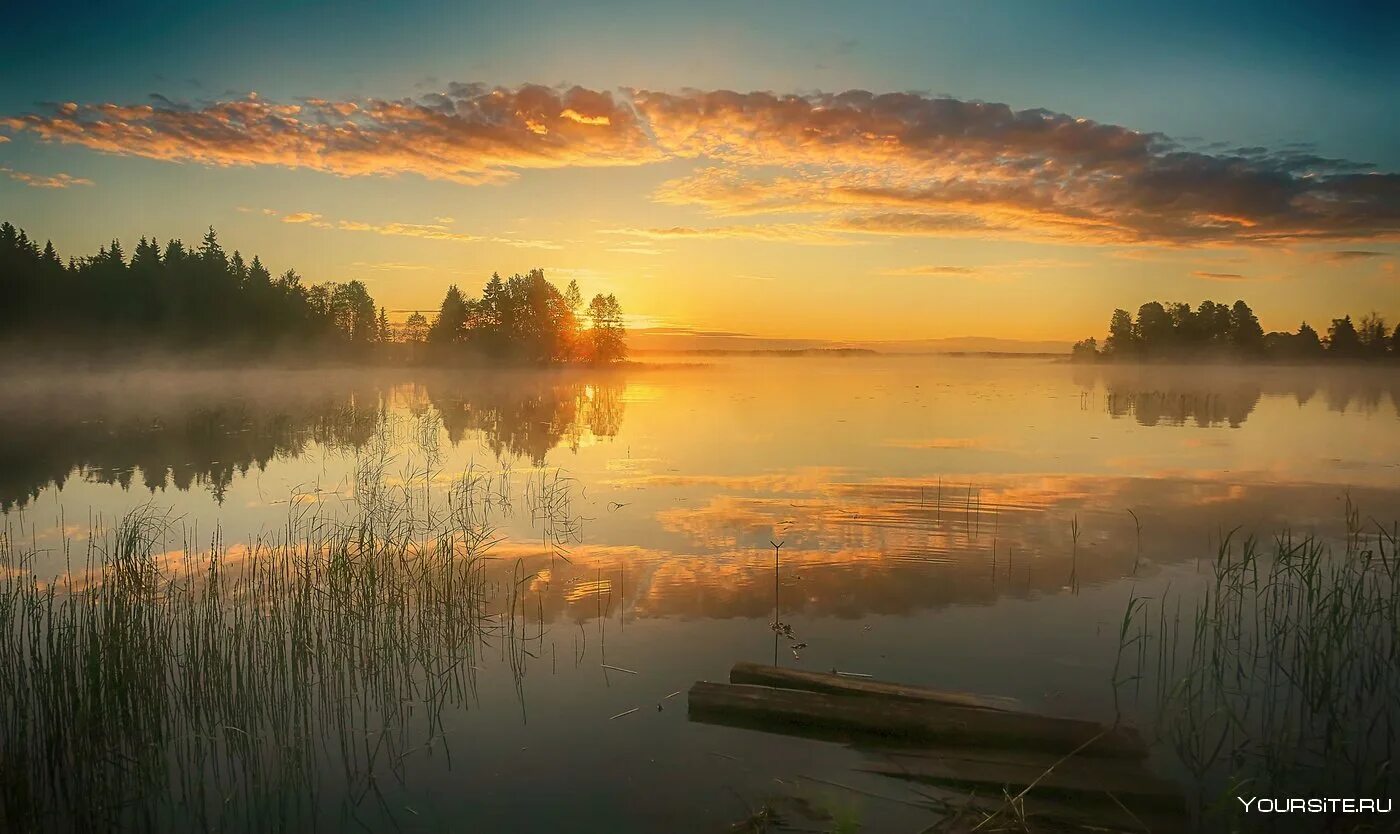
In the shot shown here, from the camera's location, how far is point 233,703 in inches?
328

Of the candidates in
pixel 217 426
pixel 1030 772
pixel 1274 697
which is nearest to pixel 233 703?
pixel 1030 772

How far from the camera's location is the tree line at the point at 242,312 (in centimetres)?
6850

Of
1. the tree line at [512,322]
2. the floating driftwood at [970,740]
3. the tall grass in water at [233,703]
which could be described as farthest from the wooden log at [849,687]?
the tree line at [512,322]

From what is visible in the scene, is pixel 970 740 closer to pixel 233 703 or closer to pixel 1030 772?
pixel 1030 772

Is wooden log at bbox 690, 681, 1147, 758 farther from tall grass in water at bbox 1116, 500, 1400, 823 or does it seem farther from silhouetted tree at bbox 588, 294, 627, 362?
silhouetted tree at bbox 588, 294, 627, 362

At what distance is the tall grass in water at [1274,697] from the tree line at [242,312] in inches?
3232

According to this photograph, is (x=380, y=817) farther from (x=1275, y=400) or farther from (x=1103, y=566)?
(x=1275, y=400)

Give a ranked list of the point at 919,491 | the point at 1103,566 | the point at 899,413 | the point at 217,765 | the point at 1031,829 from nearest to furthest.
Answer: the point at 1031,829
the point at 217,765
the point at 1103,566
the point at 919,491
the point at 899,413

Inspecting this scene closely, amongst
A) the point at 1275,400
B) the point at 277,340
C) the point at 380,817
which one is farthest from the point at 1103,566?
the point at 277,340

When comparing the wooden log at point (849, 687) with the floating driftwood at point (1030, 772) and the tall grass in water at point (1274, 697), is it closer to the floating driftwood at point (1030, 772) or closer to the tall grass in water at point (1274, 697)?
the floating driftwood at point (1030, 772)

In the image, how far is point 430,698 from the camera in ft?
28.6

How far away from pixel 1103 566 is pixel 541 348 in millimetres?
97795

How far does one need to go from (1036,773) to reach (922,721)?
100 centimetres

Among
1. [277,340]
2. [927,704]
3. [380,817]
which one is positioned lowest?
[380,817]
